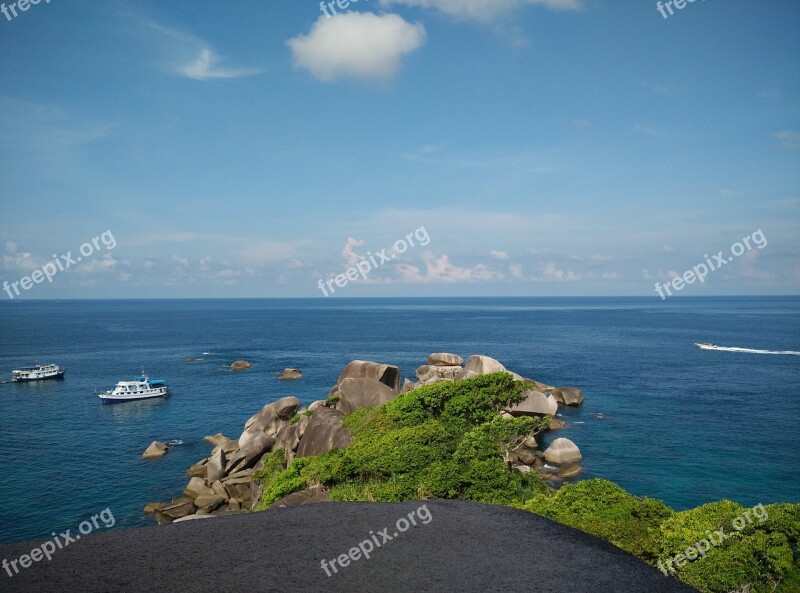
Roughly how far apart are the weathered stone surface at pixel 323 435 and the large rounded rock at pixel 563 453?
1825 cm

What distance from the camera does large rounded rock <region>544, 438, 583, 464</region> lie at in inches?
1551

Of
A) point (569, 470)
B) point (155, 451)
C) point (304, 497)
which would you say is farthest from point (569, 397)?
point (155, 451)

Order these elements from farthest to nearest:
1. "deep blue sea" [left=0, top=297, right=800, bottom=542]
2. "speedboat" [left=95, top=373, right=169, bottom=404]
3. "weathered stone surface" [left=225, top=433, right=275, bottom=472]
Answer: "speedboat" [left=95, top=373, right=169, bottom=404] → "weathered stone surface" [left=225, top=433, right=275, bottom=472] → "deep blue sea" [left=0, top=297, right=800, bottom=542]

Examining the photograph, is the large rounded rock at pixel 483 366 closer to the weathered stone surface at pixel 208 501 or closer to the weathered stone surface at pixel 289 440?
the weathered stone surface at pixel 289 440

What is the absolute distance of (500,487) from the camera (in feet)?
75.1

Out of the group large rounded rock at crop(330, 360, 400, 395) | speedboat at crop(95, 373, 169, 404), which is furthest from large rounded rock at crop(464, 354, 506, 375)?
speedboat at crop(95, 373, 169, 404)

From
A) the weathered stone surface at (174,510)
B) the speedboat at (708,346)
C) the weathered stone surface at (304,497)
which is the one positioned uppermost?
the weathered stone surface at (304,497)

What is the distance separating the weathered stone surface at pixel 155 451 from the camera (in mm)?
43000

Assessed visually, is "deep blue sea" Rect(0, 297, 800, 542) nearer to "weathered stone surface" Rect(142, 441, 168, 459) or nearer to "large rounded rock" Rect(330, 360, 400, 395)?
"weathered stone surface" Rect(142, 441, 168, 459)

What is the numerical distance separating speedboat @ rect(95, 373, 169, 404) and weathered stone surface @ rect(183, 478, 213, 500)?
3328cm

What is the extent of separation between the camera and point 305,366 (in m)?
85.4

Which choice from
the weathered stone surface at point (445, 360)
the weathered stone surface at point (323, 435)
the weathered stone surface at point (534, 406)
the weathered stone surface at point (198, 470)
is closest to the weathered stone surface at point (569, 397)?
the weathered stone surface at point (534, 406)

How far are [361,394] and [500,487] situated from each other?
50.2ft

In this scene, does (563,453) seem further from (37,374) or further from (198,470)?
(37,374)
